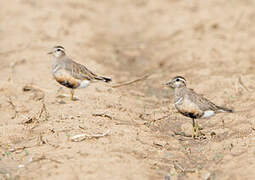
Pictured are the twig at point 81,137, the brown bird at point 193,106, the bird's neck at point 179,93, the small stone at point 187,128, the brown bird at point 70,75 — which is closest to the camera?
the twig at point 81,137

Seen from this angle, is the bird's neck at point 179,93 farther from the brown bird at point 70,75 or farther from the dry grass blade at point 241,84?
the dry grass blade at point 241,84

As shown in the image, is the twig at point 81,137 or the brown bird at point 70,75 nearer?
the twig at point 81,137

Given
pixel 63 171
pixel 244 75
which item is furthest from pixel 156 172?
pixel 244 75

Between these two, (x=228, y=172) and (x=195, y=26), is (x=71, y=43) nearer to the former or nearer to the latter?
(x=195, y=26)

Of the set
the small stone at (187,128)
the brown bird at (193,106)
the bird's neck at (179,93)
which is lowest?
the small stone at (187,128)

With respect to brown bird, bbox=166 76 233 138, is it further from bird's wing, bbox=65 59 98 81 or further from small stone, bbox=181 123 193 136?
bird's wing, bbox=65 59 98 81

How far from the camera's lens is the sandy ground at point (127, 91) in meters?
6.99

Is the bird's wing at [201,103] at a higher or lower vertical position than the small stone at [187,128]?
higher

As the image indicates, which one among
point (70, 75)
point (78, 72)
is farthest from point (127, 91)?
point (70, 75)

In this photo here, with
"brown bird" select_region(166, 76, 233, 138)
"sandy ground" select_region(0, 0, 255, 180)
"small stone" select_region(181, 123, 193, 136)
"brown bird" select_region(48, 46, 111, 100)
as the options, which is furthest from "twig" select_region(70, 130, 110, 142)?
"brown bird" select_region(48, 46, 111, 100)

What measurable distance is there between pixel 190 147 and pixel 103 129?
1.53 meters

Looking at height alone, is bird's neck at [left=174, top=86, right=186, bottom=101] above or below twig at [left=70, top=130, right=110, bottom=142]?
above

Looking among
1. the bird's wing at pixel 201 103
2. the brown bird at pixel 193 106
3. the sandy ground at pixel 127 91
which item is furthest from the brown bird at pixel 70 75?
the bird's wing at pixel 201 103

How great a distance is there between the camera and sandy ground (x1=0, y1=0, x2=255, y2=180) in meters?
6.99
